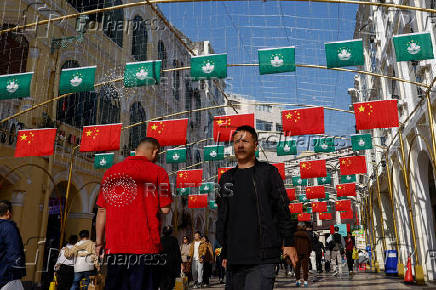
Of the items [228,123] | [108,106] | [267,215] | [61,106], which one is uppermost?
[108,106]

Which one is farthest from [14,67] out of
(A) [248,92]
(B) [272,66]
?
(B) [272,66]

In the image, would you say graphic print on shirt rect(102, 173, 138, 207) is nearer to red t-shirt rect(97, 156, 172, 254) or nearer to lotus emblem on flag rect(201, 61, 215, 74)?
red t-shirt rect(97, 156, 172, 254)

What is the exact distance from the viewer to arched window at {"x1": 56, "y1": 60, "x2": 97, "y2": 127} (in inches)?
670

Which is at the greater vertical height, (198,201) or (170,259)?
(198,201)

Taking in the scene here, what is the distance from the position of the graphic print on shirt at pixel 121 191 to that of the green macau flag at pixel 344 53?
24.2 ft

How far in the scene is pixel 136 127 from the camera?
2258cm

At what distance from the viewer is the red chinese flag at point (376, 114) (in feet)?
38.9

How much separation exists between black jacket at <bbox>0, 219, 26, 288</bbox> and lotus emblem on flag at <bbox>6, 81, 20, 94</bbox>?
650 centimetres

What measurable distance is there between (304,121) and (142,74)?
5555 millimetres

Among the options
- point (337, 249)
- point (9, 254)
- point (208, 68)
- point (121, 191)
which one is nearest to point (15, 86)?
point (208, 68)

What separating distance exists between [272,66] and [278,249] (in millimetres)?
7650

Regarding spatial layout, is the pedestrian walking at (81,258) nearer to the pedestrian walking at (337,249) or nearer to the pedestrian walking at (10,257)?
the pedestrian walking at (10,257)

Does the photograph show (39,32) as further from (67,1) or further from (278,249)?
(278,249)

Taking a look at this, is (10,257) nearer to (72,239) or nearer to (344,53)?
(72,239)
